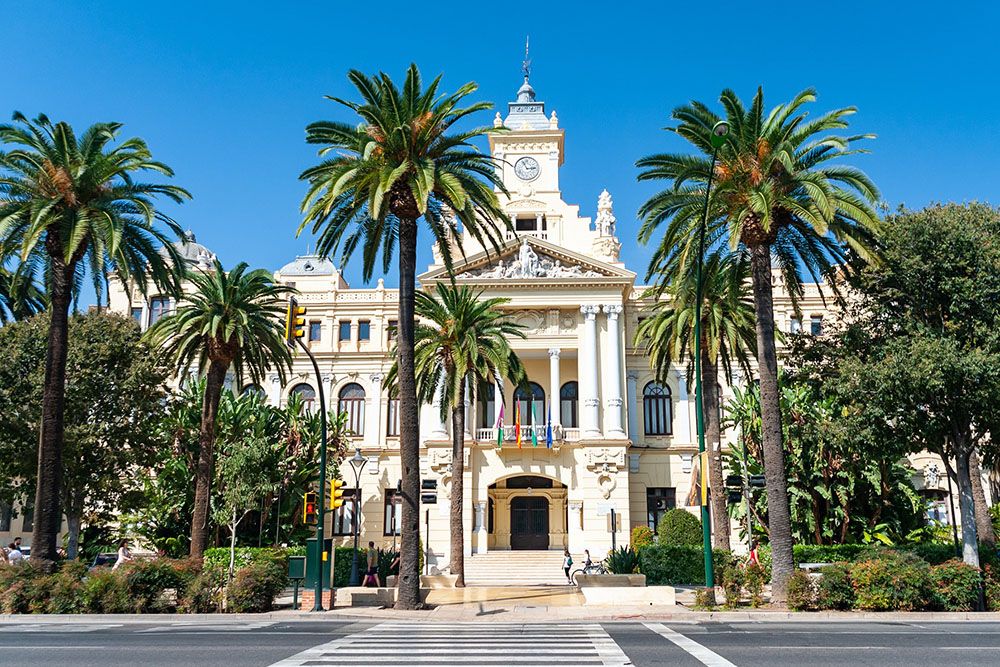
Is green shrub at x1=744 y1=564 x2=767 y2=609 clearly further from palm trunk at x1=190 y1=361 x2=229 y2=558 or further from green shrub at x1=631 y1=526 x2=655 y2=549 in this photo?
green shrub at x1=631 y1=526 x2=655 y2=549

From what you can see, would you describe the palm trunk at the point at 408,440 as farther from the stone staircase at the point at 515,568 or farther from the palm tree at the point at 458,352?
the stone staircase at the point at 515,568

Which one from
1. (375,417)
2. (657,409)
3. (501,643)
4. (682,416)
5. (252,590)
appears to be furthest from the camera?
(375,417)

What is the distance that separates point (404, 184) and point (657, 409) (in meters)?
32.3

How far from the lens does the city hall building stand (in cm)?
4806

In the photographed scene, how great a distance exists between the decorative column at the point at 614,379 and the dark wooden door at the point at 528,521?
24.0ft

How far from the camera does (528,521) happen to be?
5244cm

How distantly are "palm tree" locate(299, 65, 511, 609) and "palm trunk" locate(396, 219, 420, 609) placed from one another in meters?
0.03

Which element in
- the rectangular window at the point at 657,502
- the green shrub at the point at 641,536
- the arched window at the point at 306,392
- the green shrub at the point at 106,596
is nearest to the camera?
the green shrub at the point at 106,596

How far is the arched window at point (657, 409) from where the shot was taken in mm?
53594

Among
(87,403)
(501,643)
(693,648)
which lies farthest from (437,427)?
(693,648)

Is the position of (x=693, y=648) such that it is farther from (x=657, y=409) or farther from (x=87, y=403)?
(x=657, y=409)

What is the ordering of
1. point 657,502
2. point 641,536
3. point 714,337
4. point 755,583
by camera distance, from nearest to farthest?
1. point 755,583
2. point 714,337
3. point 641,536
4. point 657,502

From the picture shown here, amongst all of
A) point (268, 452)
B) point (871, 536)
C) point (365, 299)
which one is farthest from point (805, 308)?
point (268, 452)

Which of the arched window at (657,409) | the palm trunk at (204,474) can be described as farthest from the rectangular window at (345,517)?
the palm trunk at (204,474)
